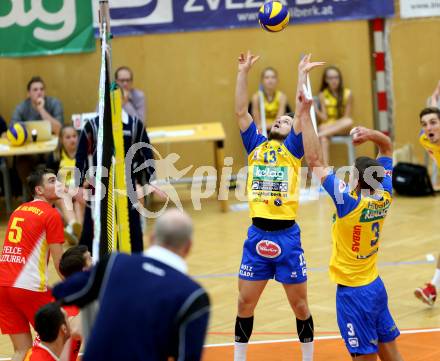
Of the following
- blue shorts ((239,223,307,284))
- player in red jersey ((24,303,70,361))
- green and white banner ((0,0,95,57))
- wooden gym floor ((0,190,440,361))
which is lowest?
wooden gym floor ((0,190,440,361))

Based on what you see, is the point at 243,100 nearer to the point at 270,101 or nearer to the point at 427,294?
the point at 427,294

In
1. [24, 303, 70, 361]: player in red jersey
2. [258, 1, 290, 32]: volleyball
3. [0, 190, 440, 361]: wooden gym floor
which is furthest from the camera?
[258, 1, 290, 32]: volleyball

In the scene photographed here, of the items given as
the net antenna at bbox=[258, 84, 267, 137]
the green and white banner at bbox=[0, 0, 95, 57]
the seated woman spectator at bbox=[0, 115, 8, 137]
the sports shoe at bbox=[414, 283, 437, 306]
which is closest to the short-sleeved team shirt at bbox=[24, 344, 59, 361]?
the sports shoe at bbox=[414, 283, 437, 306]

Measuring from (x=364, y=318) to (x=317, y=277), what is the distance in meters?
4.02

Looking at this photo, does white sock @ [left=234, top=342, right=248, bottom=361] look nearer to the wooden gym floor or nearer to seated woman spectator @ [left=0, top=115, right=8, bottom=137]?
the wooden gym floor

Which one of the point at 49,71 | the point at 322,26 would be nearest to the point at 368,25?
the point at 322,26

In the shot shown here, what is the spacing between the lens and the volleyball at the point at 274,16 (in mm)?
8430

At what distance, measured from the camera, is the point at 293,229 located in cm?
728

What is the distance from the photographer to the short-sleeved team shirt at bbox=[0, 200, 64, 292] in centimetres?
719

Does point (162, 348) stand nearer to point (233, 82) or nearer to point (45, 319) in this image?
point (45, 319)

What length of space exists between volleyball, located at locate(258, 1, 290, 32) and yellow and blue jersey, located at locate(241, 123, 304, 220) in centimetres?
158

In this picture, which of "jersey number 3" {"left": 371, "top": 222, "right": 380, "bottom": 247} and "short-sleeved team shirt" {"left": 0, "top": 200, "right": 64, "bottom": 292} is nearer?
"jersey number 3" {"left": 371, "top": 222, "right": 380, "bottom": 247}

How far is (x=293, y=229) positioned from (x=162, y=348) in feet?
10.3

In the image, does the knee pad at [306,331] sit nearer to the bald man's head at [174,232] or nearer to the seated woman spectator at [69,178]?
the bald man's head at [174,232]
